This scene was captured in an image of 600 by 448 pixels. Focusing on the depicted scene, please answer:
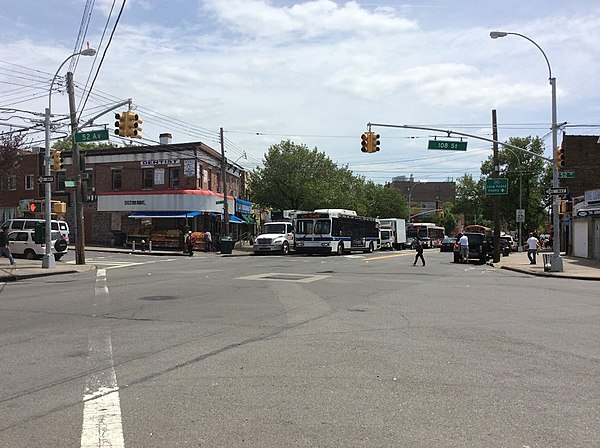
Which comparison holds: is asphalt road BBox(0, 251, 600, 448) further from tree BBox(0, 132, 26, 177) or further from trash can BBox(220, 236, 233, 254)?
trash can BBox(220, 236, 233, 254)

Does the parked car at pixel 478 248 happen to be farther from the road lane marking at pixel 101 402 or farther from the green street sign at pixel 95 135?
the road lane marking at pixel 101 402

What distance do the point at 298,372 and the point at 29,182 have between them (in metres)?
50.4

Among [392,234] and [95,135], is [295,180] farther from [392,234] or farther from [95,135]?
[95,135]

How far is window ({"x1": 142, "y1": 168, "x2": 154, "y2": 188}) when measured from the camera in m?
46.3

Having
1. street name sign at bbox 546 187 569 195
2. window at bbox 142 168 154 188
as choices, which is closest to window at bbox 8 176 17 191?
window at bbox 142 168 154 188

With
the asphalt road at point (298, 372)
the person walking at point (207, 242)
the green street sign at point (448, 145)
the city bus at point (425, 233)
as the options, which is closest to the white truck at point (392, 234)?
the city bus at point (425, 233)

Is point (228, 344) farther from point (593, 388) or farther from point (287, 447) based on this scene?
point (593, 388)

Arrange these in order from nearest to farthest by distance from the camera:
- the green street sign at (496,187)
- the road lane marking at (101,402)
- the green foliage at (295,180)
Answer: the road lane marking at (101,402) < the green street sign at (496,187) < the green foliage at (295,180)

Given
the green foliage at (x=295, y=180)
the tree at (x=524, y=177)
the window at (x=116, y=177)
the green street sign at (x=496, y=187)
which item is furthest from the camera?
the tree at (x=524, y=177)

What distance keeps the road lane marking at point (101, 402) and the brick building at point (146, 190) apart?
35.6 m

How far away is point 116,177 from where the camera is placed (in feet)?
155

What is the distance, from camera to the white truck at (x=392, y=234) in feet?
182

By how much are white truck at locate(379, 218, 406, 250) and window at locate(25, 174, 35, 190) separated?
32.0 meters

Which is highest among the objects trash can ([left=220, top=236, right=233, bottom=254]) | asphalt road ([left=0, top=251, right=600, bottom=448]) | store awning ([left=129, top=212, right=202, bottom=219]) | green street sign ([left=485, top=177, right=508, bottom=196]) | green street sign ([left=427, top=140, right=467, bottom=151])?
green street sign ([left=427, top=140, right=467, bottom=151])
